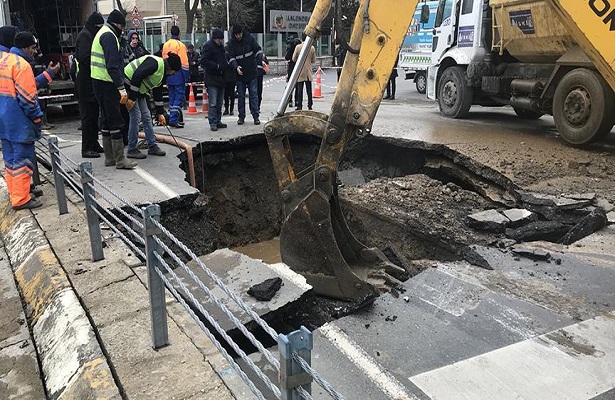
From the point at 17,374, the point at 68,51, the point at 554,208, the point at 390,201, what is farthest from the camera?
the point at 68,51

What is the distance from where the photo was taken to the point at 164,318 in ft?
10.4

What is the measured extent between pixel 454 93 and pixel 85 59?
805 cm

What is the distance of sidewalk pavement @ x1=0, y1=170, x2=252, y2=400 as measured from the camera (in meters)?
2.91

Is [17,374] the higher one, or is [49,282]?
[49,282]

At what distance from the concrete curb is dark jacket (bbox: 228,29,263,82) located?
5.56 meters

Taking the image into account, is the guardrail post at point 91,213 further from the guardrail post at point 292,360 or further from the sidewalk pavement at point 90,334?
the guardrail post at point 292,360

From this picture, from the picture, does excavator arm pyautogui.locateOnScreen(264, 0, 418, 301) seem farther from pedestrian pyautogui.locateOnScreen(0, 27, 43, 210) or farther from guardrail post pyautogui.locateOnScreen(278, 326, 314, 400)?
guardrail post pyautogui.locateOnScreen(278, 326, 314, 400)

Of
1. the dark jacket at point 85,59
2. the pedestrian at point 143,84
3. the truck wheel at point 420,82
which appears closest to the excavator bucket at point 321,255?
the pedestrian at point 143,84

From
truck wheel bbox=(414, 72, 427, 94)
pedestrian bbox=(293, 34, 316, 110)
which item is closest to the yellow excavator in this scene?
pedestrian bbox=(293, 34, 316, 110)

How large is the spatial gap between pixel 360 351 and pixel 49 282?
8.36 feet

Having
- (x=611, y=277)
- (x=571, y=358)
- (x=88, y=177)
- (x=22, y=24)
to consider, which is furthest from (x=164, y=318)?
(x=22, y=24)

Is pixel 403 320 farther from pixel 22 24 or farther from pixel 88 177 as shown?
pixel 22 24

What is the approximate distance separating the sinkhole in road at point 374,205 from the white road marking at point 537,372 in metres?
1.08

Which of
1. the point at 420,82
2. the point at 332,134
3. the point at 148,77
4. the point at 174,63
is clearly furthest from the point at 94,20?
the point at 420,82
